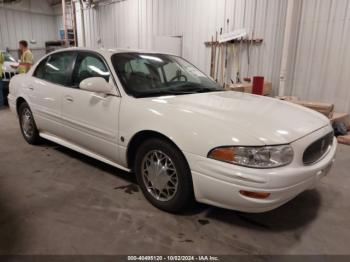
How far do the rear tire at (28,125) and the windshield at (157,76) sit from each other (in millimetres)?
1769

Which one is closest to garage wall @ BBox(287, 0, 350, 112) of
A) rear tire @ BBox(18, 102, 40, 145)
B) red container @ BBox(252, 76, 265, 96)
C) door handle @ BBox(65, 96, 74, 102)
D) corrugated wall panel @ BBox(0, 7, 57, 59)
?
red container @ BBox(252, 76, 265, 96)

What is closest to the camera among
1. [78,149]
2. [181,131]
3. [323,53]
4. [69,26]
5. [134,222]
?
[181,131]

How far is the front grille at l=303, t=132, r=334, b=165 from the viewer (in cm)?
185

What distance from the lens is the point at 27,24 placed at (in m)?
12.5

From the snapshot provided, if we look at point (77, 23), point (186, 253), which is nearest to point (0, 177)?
point (186, 253)

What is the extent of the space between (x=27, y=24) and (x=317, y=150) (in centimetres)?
1417

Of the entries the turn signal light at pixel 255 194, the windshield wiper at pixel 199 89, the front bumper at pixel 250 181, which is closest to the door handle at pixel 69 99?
the windshield wiper at pixel 199 89

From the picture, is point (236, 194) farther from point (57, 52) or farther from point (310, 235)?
point (57, 52)

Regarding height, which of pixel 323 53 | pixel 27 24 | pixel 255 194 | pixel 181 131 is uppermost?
pixel 27 24

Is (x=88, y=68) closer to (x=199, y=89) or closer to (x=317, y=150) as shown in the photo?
(x=199, y=89)

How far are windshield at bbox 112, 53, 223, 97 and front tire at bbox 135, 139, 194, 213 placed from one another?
0.52 metres

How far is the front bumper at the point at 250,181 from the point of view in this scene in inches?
64.9

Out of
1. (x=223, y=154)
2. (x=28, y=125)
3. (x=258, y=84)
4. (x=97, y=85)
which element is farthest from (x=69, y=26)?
(x=223, y=154)

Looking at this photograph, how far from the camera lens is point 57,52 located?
10.8 ft
